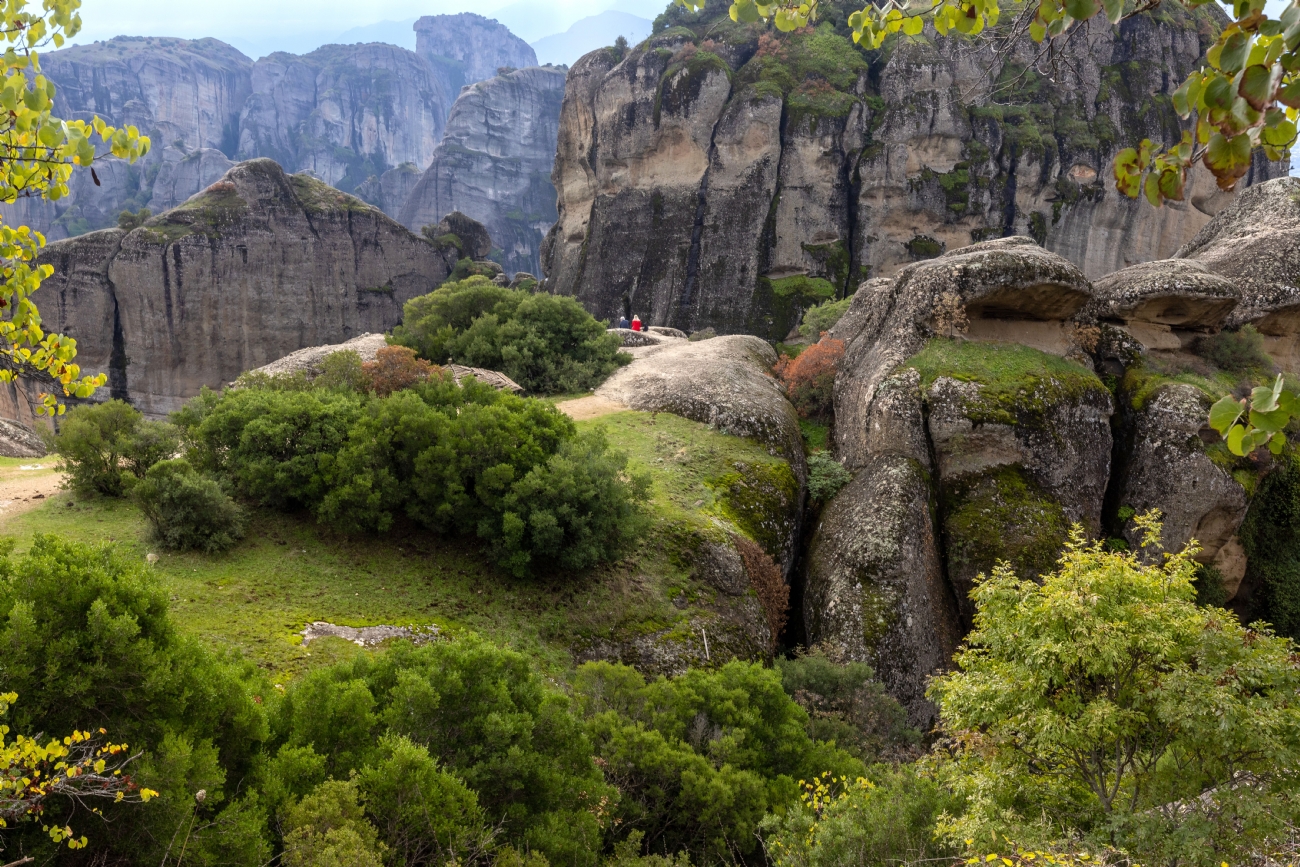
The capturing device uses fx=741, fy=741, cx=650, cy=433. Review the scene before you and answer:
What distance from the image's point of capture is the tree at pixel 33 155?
14.0 feet

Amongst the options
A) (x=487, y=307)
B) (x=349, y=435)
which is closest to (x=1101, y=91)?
(x=487, y=307)

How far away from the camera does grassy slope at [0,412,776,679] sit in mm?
11328

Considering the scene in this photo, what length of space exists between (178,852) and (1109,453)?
20746 millimetres

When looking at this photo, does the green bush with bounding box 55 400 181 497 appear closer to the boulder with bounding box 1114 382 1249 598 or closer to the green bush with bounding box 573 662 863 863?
the green bush with bounding box 573 662 863 863

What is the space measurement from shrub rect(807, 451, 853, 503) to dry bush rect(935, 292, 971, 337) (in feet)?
14.9

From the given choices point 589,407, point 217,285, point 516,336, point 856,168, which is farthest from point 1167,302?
point 217,285

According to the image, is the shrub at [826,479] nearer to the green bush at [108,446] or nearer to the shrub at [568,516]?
the shrub at [568,516]

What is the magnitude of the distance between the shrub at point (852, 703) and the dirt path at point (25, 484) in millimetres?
14712

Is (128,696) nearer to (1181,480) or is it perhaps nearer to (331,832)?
(331,832)

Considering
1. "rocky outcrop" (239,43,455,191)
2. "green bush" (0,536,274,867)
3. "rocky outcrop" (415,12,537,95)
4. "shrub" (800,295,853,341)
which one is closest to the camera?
"green bush" (0,536,274,867)

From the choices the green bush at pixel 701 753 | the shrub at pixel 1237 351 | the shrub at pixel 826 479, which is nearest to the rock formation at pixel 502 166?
the shrub at pixel 826 479

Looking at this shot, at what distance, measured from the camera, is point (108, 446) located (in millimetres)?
14742

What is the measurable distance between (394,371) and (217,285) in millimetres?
36317

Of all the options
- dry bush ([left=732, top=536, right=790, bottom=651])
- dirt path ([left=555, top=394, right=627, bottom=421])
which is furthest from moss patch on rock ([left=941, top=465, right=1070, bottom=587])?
dirt path ([left=555, top=394, right=627, bottom=421])
